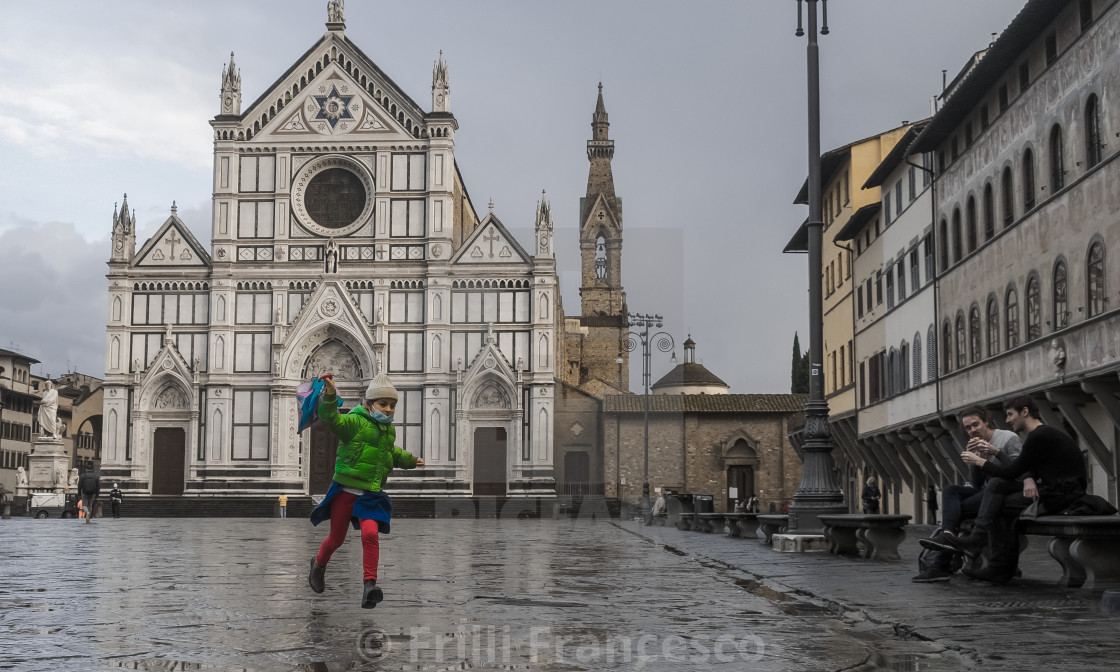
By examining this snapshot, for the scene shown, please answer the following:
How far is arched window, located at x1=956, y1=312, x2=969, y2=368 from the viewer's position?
28.1 metres

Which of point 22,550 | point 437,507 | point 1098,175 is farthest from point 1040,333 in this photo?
point 437,507

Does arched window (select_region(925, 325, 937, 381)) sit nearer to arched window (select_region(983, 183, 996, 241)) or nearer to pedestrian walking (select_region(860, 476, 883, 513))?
pedestrian walking (select_region(860, 476, 883, 513))

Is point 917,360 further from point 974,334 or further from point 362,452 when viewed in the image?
point 362,452

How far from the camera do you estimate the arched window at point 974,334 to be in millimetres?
27016

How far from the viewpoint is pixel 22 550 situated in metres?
17.9

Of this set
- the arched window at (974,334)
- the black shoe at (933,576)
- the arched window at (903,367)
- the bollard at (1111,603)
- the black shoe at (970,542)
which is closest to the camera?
the bollard at (1111,603)

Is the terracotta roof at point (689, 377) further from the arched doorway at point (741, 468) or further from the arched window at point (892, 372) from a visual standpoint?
the arched window at point (892, 372)

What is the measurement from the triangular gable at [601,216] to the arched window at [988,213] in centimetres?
5522

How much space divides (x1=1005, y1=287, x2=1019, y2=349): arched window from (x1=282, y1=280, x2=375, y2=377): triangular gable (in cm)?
3042

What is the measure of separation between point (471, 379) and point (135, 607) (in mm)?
41106

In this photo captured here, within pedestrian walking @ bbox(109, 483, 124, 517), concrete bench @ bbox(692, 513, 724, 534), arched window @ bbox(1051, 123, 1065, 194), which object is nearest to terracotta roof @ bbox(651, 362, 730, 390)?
pedestrian walking @ bbox(109, 483, 124, 517)

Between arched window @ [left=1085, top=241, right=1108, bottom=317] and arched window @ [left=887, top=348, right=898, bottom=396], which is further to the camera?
arched window @ [left=887, top=348, right=898, bottom=396]

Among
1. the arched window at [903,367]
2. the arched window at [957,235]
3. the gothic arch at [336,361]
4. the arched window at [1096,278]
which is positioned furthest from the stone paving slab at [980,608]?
the gothic arch at [336,361]

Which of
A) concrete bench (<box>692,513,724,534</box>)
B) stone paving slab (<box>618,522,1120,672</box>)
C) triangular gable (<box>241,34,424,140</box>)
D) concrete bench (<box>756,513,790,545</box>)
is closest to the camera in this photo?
stone paving slab (<box>618,522,1120,672</box>)
